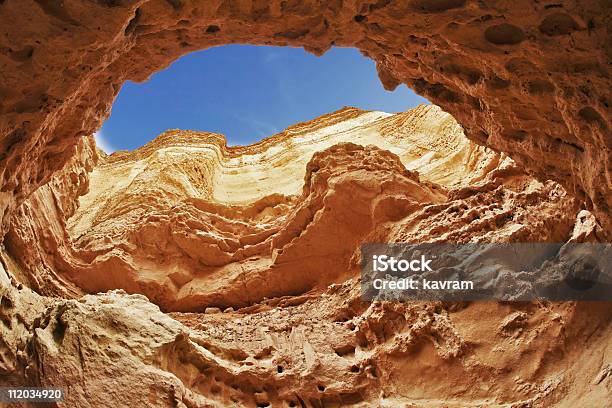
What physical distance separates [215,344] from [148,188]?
12.4 m

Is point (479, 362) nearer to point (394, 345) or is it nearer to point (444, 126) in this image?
point (394, 345)

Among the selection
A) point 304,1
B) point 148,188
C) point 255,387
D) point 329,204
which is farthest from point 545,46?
point 148,188

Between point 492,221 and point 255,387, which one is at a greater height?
point 492,221

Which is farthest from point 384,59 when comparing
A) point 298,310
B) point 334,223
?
point 298,310

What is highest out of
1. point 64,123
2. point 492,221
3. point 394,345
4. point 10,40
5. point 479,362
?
point 64,123

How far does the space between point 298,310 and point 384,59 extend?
17.3 ft

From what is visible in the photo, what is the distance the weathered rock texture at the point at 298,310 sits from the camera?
20.6 feet

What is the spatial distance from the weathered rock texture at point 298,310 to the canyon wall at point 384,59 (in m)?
1.45

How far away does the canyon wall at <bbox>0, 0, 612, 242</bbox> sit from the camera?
4.88 m

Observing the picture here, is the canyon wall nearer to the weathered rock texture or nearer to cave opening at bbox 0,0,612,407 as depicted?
cave opening at bbox 0,0,612,407

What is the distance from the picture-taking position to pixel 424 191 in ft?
38.5

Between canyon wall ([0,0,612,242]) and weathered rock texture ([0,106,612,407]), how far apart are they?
4.76 feet

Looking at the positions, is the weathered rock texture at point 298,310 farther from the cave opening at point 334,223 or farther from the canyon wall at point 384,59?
the canyon wall at point 384,59

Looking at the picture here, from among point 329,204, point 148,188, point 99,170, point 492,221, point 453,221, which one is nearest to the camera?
point 492,221
